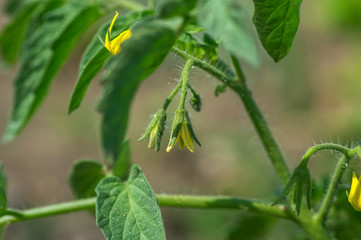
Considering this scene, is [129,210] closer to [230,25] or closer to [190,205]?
[190,205]

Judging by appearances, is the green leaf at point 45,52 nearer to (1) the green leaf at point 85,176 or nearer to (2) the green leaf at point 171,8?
(1) the green leaf at point 85,176

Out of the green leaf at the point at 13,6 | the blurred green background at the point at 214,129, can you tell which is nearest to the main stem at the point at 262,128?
the green leaf at the point at 13,6

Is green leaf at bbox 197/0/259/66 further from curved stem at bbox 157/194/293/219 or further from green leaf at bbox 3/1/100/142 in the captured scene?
green leaf at bbox 3/1/100/142

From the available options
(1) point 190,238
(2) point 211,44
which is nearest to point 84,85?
(2) point 211,44

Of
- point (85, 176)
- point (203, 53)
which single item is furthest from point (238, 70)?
point (85, 176)

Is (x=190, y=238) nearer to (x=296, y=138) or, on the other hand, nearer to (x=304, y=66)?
(x=296, y=138)

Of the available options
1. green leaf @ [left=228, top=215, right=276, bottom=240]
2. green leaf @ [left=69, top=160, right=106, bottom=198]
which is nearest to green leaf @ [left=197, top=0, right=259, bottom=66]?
green leaf @ [left=69, top=160, right=106, bottom=198]

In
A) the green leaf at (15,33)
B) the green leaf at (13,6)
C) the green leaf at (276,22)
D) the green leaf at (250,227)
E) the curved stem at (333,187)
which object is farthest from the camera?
the green leaf at (13,6)

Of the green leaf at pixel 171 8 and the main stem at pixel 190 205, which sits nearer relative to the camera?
the green leaf at pixel 171 8
